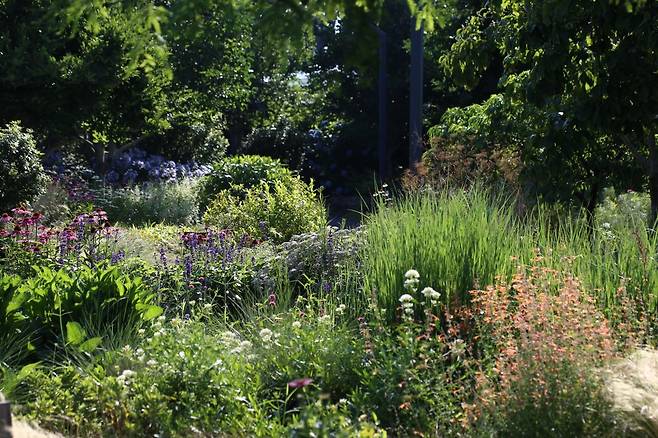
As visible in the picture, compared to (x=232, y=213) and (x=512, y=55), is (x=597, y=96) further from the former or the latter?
(x=232, y=213)

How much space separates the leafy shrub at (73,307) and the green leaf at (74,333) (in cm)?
16

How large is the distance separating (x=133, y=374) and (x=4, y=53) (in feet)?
38.4

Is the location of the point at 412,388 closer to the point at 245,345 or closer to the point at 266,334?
the point at 266,334

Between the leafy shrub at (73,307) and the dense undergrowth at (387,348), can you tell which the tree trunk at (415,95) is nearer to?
the dense undergrowth at (387,348)

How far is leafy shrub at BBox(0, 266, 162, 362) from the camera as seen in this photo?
17.6 feet

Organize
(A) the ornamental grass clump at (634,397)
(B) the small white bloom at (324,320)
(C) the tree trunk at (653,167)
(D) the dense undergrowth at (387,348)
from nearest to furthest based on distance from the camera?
1. (A) the ornamental grass clump at (634,397)
2. (D) the dense undergrowth at (387,348)
3. (B) the small white bloom at (324,320)
4. (C) the tree trunk at (653,167)

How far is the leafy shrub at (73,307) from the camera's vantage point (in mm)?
5375

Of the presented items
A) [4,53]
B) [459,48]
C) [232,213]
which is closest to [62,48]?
[4,53]

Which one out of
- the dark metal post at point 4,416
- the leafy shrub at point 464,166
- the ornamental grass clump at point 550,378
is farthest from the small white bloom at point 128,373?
the leafy shrub at point 464,166

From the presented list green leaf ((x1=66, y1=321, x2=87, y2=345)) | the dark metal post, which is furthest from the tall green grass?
the dark metal post

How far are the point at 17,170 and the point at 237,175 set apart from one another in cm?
531

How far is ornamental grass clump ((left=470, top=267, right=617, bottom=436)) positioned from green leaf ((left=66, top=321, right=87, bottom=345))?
2.33m

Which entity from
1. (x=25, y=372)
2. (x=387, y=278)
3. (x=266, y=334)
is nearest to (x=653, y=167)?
(x=387, y=278)

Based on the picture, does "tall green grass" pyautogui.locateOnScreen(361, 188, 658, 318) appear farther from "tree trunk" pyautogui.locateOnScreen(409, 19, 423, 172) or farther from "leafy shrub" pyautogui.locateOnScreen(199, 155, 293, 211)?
"leafy shrub" pyautogui.locateOnScreen(199, 155, 293, 211)
